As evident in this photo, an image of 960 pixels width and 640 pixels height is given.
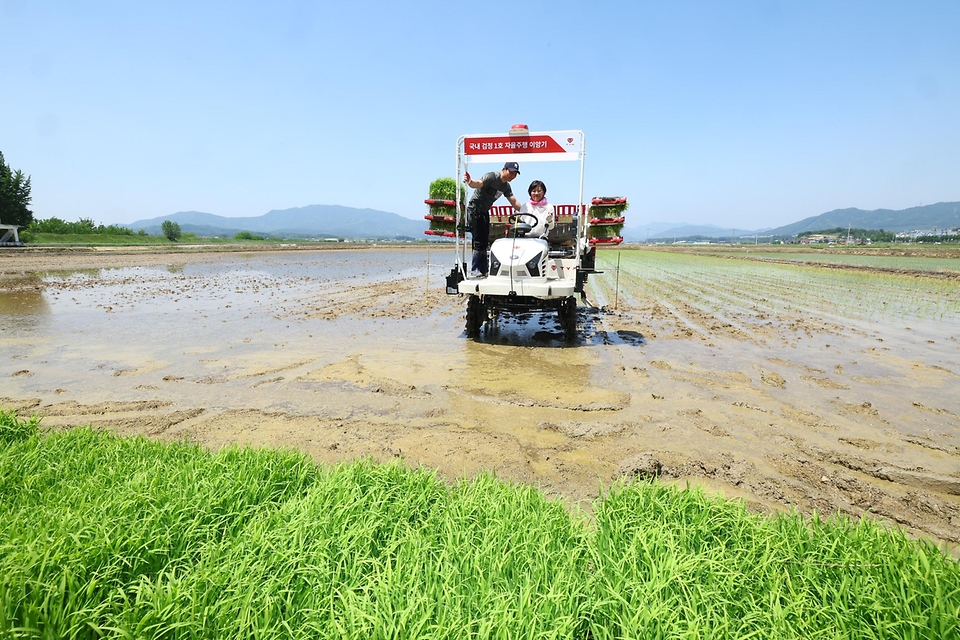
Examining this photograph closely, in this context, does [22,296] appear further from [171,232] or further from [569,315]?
[171,232]

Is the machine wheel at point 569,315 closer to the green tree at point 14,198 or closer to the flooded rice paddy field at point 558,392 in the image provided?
the flooded rice paddy field at point 558,392

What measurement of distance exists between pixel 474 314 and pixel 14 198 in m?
52.8


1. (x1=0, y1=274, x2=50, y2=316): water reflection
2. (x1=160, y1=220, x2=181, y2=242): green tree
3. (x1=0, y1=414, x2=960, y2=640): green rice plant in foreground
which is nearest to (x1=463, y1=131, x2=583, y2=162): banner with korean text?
(x1=0, y1=414, x2=960, y2=640): green rice plant in foreground

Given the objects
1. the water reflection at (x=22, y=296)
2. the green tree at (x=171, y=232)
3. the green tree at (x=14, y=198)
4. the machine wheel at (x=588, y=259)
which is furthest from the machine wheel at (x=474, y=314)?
the green tree at (x=171, y=232)

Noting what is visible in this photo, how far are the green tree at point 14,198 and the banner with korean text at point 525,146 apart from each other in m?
51.3

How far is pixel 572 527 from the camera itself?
223 centimetres

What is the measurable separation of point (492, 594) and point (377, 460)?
1862 millimetres

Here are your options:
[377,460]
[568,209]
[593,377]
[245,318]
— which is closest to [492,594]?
[377,460]

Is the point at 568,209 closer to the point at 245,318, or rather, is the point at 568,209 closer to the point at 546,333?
the point at 546,333

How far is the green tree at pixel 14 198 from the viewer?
38406 millimetres

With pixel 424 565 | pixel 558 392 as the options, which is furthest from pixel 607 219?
pixel 424 565

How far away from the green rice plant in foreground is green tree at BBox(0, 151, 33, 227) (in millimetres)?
53508

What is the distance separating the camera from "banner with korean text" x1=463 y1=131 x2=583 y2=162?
7.35 metres

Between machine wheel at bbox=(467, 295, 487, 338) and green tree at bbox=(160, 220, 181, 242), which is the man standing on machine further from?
green tree at bbox=(160, 220, 181, 242)
